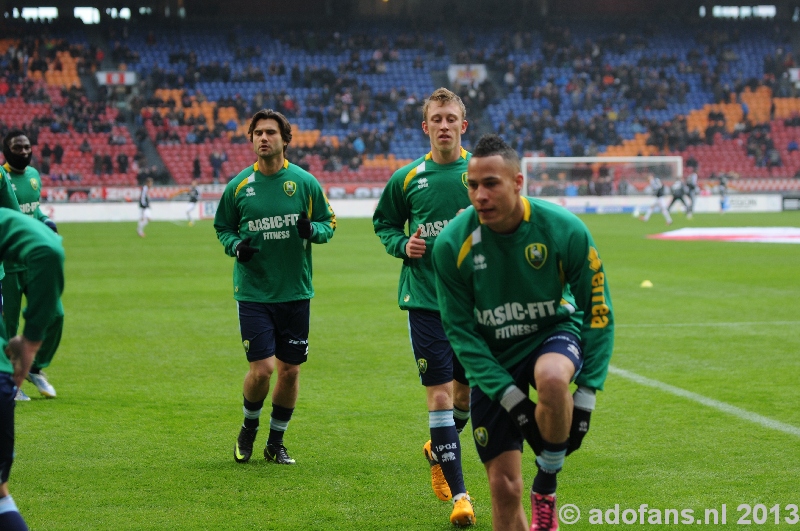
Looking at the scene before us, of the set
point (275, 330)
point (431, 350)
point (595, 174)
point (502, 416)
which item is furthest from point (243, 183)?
point (595, 174)

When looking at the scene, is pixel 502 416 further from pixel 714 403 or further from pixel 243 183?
pixel 714 403

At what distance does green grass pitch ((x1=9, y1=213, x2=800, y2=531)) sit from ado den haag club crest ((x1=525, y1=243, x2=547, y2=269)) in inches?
70.7

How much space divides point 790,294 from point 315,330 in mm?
7958

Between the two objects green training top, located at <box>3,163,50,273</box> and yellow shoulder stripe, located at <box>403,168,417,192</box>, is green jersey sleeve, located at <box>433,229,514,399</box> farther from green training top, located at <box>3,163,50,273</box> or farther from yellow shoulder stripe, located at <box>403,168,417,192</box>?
green training top, located at <box>3,163,50,273</box>

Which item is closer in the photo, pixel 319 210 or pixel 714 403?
pixel 319 210

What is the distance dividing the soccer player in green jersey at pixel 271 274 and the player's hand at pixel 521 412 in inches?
109

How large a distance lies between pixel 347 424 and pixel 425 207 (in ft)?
7.62

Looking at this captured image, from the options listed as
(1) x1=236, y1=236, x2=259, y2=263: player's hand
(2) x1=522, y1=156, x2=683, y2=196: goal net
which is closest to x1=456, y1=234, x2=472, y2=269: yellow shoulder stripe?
(1) x1=236, y1=236, x2=259, y2=263: player's hand

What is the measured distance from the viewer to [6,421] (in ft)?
11.8

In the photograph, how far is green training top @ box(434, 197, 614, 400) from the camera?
13.8ft

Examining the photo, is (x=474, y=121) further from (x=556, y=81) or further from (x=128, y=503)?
(x=128, y=503)

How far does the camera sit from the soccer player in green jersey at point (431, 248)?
18.6ft

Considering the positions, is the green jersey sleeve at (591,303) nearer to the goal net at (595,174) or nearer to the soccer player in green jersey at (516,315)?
the soccer player in green jersey at (516,315)

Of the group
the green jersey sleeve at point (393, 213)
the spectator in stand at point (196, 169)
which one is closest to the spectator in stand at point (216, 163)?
the spectator in stand at point (196, 169)
